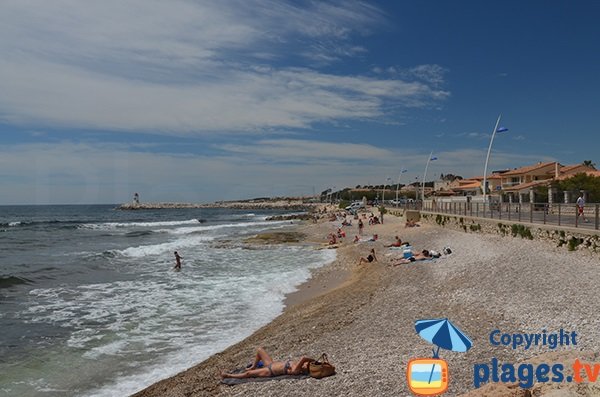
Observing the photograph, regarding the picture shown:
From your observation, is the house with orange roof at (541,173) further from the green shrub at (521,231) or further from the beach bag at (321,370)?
the beach bag at (321,370)

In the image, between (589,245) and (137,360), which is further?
(589,245)

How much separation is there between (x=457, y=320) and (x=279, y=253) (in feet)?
67.0

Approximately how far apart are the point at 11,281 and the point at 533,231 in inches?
891

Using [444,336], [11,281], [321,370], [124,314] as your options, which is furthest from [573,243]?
[11,281]

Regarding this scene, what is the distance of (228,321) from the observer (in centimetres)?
1302

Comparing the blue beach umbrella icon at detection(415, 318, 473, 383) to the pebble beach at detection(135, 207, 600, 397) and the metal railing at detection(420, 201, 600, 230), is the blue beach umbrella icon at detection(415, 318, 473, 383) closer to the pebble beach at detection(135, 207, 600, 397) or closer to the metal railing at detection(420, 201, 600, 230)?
the pebble beach at detection(135, 207, 600, 397)

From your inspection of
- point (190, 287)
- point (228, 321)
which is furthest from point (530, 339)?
point (190, 287)

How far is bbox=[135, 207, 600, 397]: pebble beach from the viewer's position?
22.7ft

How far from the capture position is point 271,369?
7879mm

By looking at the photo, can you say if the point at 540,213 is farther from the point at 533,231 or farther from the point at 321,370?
the point at 321,370

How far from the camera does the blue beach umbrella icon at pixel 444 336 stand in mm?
5531

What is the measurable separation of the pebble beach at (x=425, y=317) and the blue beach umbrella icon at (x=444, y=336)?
54 centimetres

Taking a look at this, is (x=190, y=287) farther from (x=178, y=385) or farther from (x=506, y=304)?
(x=506, y=304)

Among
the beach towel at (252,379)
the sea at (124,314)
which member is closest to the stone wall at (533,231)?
the sea at (124,314)
